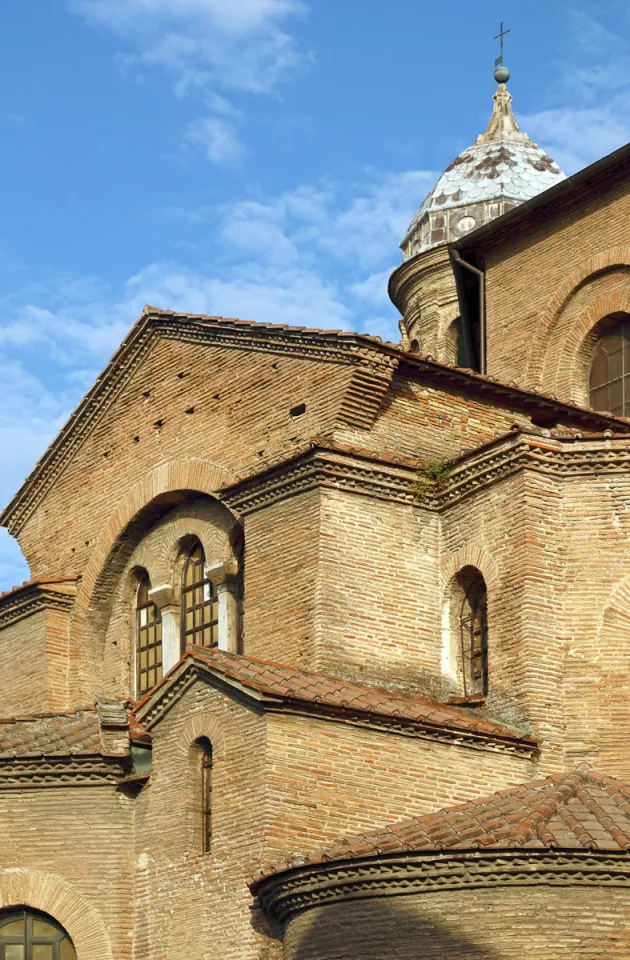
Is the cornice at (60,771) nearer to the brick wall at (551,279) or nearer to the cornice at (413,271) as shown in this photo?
the brick wall at (551,279)

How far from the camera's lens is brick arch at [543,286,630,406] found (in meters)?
22.5

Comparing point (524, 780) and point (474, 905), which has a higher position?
point (524, 780)

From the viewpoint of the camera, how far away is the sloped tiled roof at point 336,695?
15531 mm

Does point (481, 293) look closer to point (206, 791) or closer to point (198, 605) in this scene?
point (198, 605)

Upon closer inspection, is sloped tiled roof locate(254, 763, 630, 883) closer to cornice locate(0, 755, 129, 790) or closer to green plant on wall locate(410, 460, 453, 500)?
cornice locate(0, 755, 129, 790)

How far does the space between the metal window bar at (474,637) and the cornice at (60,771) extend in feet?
11.5

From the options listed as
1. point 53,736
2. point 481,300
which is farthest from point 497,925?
point 481,300

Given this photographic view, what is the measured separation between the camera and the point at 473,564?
1733cm

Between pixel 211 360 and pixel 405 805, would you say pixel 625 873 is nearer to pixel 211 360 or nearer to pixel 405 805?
pixel 405 805

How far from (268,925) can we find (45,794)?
3137 mm

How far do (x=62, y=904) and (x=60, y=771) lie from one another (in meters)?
1.28

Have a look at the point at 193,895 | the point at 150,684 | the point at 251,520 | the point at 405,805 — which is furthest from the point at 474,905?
the point at 150,684

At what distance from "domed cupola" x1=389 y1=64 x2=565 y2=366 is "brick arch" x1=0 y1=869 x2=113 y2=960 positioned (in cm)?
1361

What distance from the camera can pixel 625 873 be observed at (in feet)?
44.2
